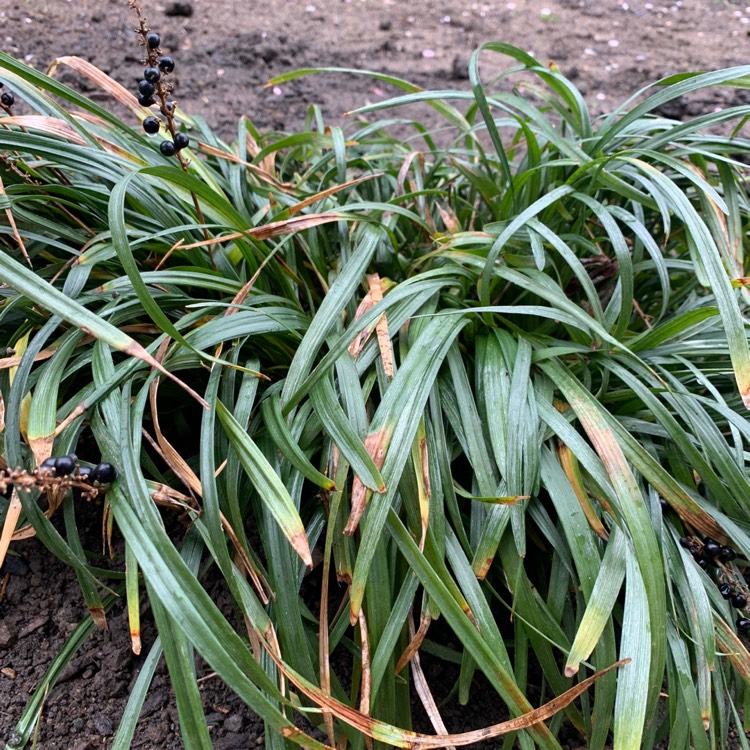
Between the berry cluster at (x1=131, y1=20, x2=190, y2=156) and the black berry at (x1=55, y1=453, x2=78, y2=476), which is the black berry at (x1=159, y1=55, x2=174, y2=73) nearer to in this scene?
the berry cluster at (x1=131, y1=20, x2=190, y2=156)

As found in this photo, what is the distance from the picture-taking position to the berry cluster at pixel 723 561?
1.19 m

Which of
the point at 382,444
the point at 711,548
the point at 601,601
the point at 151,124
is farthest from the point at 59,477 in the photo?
the point at 711,548

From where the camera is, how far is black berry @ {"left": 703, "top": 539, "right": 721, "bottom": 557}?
1.18 metres

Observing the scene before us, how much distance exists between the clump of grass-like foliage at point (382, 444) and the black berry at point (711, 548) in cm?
1

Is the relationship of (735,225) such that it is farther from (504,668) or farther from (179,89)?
(179,89)

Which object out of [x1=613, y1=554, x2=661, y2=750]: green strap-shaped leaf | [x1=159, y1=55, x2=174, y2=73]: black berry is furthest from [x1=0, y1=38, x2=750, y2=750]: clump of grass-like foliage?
[x1=159, y1=55, x2=174, y2=73]: black berry

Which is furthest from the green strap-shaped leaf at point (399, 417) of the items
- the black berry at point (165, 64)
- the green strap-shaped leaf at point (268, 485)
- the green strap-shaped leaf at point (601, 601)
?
the black berry at point (165, 64)

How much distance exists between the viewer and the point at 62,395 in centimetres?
131

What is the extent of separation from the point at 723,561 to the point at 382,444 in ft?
2.32

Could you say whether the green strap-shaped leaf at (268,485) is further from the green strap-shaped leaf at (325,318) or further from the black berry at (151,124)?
the black berry at (151,124)

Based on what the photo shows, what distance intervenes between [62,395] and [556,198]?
118cm

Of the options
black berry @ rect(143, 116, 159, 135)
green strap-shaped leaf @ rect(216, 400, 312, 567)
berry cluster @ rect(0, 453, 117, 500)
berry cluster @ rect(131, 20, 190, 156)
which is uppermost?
berry cluster @ rect(131, 20, 190, 156)

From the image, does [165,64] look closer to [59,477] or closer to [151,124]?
[151,124]

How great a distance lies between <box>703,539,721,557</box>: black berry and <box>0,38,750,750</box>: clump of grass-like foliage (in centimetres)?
1
